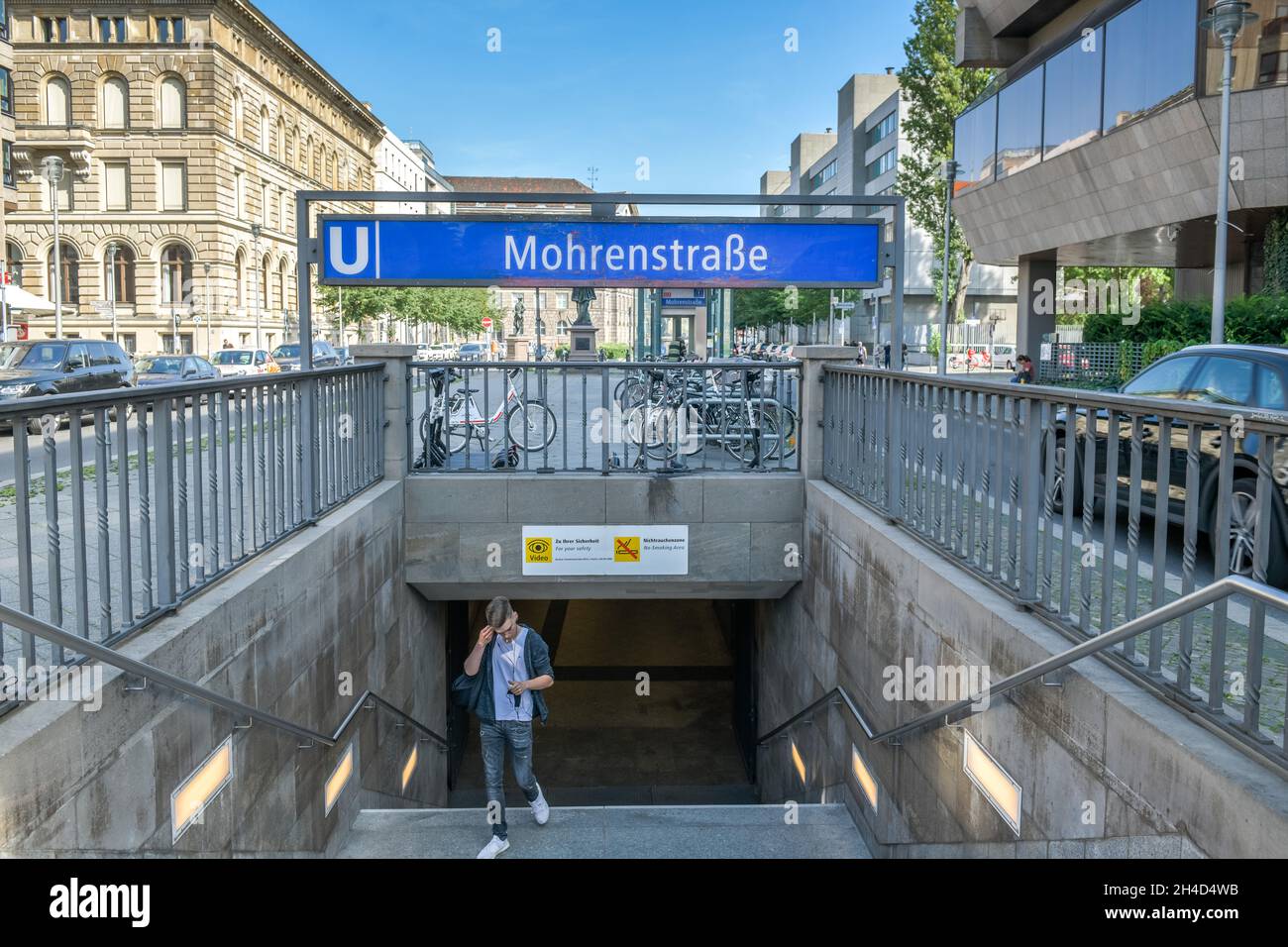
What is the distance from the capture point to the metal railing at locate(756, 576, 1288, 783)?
320cm

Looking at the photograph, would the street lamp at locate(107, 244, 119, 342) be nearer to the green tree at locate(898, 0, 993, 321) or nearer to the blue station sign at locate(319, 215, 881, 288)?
the green tree at locate(898, 0, 993, 321)

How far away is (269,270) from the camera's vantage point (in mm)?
67500

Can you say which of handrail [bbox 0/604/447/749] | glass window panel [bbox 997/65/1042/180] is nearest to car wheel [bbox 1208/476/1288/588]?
handrail [bbox 0/604/447/749]

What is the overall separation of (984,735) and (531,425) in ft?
22.0

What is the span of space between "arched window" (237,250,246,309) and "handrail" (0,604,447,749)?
59561 mm

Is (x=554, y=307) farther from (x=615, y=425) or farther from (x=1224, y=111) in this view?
(x=615, y=425)

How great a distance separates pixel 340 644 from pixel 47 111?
63897 millimetres

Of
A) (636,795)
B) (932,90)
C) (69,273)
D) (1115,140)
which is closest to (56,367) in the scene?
(636,795)

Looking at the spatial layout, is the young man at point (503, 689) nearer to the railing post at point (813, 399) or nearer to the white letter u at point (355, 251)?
the white letter u at point (355, 251)

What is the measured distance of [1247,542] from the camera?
3.91m

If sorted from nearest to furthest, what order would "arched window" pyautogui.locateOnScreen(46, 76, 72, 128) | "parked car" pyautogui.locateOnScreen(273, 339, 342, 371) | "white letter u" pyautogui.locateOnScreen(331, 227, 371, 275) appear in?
"white letter u" pyautogui.locateOnScreen(331, 227, 371, 275) < "parked car" pyautogui.locateOnScreen(273, 339, 342, 371) < "arched window" pyautogui.locateOnScreen(46, 76, 72, 128)

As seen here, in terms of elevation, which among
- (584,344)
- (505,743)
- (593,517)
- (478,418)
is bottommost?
(505,743)
